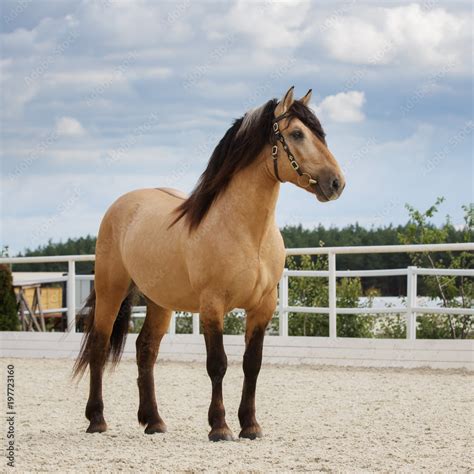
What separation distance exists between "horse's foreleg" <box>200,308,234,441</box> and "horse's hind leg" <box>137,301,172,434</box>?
0.67 meters

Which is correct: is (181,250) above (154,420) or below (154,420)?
above

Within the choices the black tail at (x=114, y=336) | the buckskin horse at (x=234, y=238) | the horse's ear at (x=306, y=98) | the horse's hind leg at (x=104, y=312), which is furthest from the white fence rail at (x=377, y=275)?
the horse's ear at (x=306, y=98)

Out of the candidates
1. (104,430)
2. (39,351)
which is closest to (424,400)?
(104,430)

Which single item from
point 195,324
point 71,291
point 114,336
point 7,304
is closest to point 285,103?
point 114,336

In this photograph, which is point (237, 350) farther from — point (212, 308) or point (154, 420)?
point (212, 308)

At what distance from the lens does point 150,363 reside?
5895mm

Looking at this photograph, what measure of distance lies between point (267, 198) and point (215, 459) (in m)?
1.53

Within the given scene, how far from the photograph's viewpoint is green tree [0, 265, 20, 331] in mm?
12016

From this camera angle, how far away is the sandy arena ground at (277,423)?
185 inches

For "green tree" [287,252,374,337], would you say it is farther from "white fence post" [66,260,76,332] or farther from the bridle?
the bridle

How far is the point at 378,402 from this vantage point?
7020mm

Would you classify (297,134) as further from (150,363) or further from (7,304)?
(7,304)

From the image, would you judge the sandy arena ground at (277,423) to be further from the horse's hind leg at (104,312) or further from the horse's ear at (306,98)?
the horse's ear at (306,98)

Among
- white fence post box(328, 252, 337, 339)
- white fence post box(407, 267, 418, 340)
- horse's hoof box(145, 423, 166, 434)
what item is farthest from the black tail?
white fence post box(407, 267, 418, 340)
